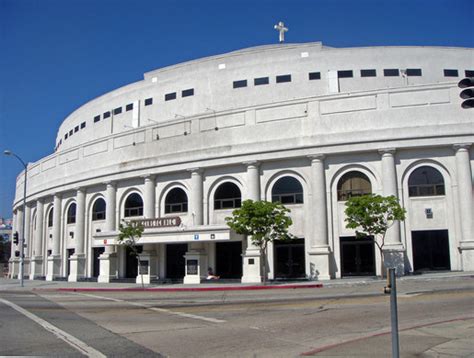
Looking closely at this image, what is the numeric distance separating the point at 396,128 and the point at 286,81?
463 inches

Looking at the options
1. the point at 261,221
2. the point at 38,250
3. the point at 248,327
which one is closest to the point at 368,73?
the point at 261,221

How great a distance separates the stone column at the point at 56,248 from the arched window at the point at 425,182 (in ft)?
110

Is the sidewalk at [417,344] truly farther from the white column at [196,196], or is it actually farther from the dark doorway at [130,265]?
the dark doorway at [130,265]

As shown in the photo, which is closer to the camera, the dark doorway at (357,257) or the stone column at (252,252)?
the dark doorway at (357,257)

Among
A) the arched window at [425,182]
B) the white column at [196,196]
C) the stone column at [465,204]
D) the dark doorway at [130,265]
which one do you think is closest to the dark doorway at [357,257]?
the arched window at [425,182]

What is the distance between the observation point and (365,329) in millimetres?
13031

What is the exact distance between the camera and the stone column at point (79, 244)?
4559 cm

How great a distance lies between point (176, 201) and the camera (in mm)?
41281

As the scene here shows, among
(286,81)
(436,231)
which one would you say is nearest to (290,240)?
(436,231)

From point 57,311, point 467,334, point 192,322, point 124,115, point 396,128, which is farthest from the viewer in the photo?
point 124,115

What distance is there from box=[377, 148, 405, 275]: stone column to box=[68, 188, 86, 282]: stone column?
88.1 ft

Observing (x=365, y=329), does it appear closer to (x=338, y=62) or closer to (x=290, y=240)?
(x=290, y=240)

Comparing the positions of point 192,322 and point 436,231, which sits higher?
point 436,231

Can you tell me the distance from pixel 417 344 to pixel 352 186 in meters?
25.5
